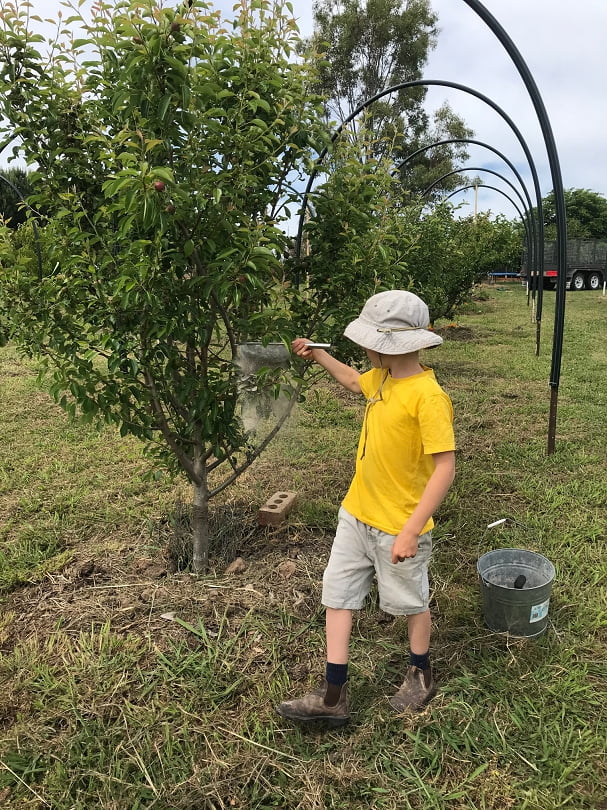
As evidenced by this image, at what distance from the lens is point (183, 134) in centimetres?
217

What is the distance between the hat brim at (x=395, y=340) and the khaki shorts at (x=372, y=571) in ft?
1.92

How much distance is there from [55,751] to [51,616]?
0.75 metres

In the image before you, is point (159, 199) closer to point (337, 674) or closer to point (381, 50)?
point (337, 674)

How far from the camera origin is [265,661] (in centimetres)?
229

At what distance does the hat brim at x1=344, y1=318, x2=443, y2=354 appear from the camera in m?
1.92

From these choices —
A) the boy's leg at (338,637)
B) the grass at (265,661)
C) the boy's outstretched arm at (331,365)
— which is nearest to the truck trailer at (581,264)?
the grass at (265,661)

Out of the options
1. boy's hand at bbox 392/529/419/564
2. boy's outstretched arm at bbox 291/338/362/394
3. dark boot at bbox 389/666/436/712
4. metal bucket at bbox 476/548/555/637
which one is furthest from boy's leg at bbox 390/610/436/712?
boy's outstretched arm at bbox 291/338/362/394

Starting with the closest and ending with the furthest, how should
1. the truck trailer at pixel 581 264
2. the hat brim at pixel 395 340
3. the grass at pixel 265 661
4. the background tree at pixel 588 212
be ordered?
the grass at pixel 265 661 → the hat brim at pixel 395 340 → the truck trailer at pixel 581 264 → the background tree at pixel 588 212

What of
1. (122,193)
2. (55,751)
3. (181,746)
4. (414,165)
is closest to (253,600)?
(181,746)

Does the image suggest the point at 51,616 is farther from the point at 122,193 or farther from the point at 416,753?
the point at 122,193

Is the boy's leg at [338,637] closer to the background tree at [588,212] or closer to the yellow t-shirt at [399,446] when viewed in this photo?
the yellow t-shirt at [399,446]

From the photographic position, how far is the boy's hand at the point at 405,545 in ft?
6.09

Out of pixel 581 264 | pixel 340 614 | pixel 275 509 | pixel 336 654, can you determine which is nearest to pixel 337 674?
pixel 336 654

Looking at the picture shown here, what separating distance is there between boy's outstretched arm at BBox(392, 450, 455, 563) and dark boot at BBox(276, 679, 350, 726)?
0.54 meters
